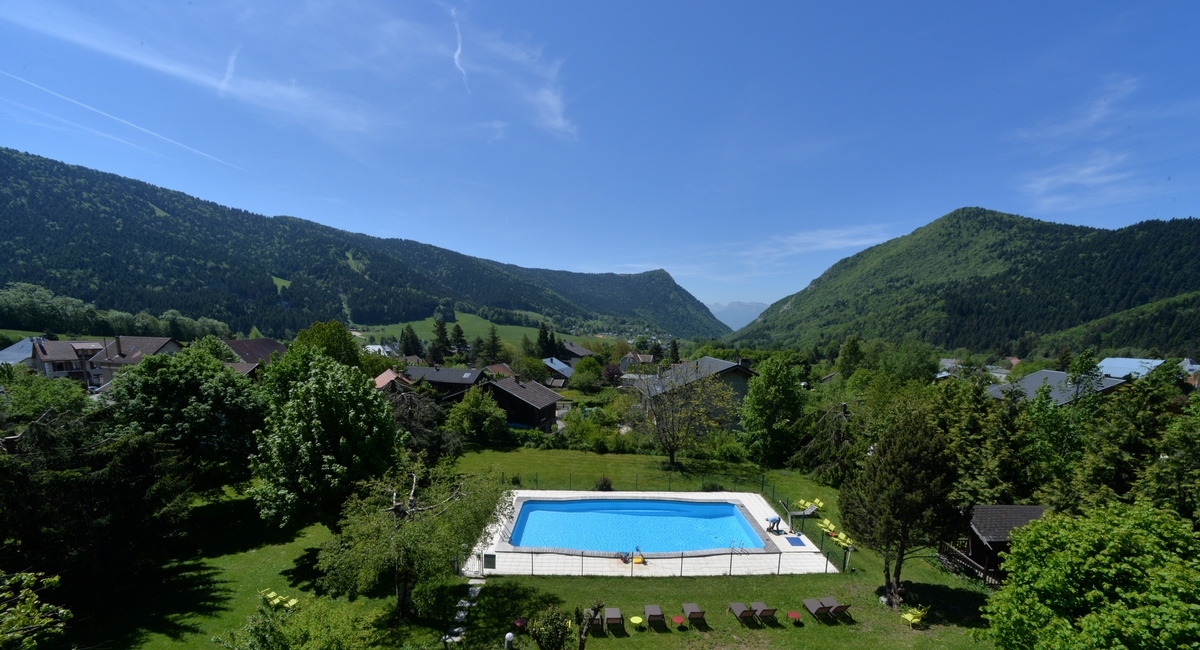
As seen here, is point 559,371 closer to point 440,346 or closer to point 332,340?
point 440,346

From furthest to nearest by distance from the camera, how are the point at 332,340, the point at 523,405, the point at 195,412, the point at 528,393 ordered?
the point at 528,393, the point at 523,405, the point at 332,340, the point at 195,412

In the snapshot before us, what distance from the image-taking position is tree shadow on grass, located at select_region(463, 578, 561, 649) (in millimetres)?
14266

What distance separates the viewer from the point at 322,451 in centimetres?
1605

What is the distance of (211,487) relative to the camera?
2091 cm

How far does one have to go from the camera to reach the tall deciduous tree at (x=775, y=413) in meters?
34.3

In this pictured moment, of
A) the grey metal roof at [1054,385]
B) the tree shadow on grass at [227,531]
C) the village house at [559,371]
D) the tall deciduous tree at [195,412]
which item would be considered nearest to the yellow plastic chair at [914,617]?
the tree shadow on grass at [227,531]

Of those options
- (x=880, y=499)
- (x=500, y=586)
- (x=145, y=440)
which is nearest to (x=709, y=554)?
(x=880, y=499)

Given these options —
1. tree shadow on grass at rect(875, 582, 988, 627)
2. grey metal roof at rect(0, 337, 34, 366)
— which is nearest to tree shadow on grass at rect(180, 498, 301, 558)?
tree shadow on grass at rect(875, 582, 988, 627)

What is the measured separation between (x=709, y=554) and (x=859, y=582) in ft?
20.2

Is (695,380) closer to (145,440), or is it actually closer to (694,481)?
(694,481)

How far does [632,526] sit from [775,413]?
15499 millimetres

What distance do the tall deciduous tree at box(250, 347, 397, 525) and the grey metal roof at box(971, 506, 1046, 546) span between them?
24.4 m

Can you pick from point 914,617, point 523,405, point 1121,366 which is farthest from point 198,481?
point 1121,366

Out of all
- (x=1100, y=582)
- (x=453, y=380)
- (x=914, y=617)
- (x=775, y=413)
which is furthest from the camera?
(x=453, y=380)
